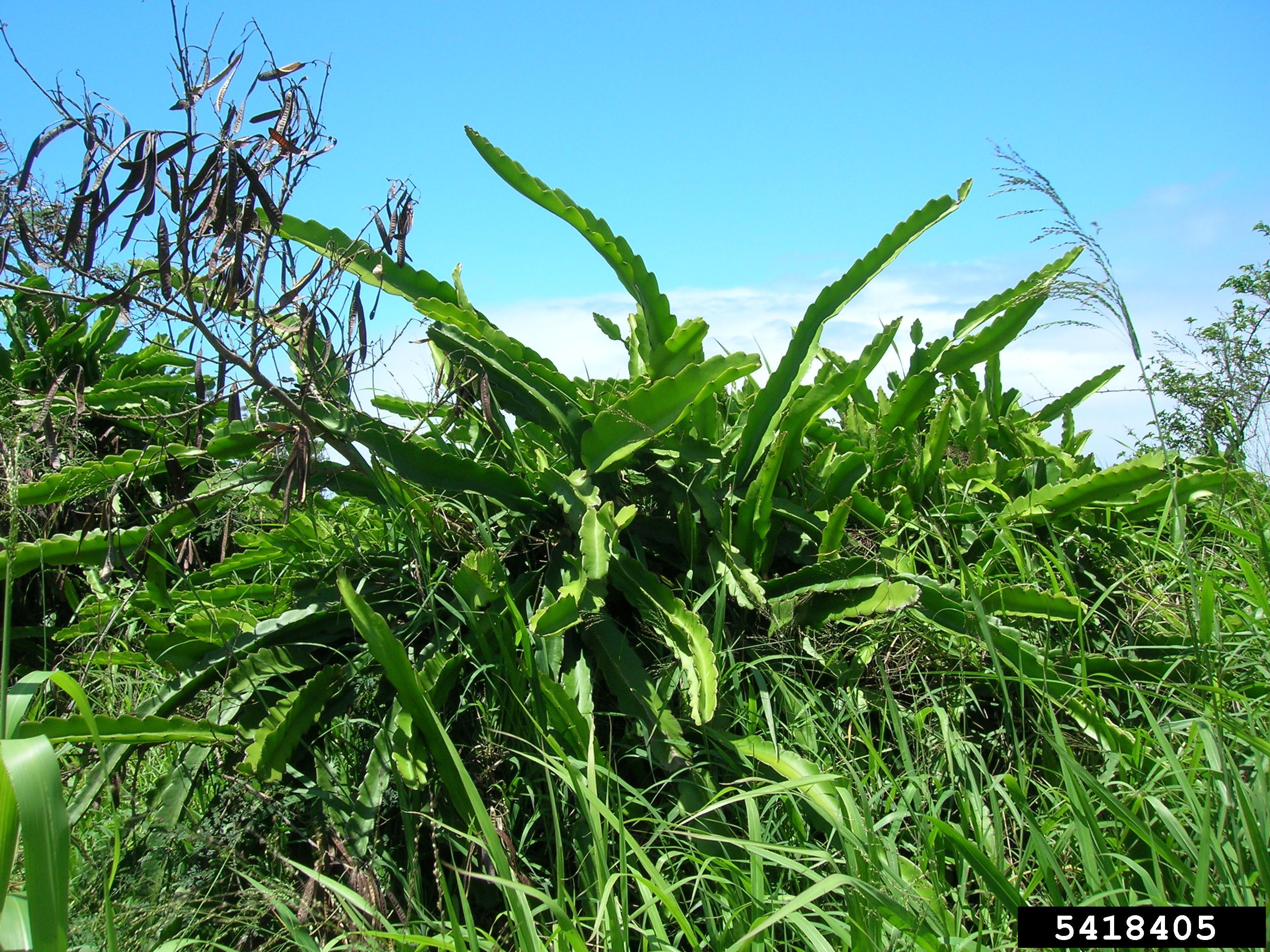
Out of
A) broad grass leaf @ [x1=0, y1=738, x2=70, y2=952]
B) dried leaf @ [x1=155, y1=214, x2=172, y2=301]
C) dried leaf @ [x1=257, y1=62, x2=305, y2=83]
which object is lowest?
broad grass leaf @ [x1=0, y1=738, x2=70, y2=952]

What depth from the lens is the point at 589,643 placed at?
8.51 feet

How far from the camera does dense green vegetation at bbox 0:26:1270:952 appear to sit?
1.90 metres

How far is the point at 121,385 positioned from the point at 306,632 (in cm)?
251

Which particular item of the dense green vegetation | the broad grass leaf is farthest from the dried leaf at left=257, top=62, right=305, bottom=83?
the broad grass leaf

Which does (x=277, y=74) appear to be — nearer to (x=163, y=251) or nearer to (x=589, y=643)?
(x=163, y=251)

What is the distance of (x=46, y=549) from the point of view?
8.59 feet

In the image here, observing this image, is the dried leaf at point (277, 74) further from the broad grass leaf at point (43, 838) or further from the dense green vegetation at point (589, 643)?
the broad grass leaf at point (43, 838)

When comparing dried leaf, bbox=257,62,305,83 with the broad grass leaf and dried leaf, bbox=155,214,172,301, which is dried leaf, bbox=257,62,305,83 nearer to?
dried leaf, bbox=155,214,172,301

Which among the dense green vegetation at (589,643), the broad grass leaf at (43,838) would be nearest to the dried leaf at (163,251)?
the dense green vegetation at (589,643)

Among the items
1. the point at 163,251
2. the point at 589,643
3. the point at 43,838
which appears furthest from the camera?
the point at 589,643

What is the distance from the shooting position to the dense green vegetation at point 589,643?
190 cm

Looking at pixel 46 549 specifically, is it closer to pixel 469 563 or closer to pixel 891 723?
pixel 469 563

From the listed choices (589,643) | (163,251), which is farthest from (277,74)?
(589,643)

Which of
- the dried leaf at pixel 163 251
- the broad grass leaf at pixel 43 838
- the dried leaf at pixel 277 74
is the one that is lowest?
the broad grass leaf at pixel 43 838
